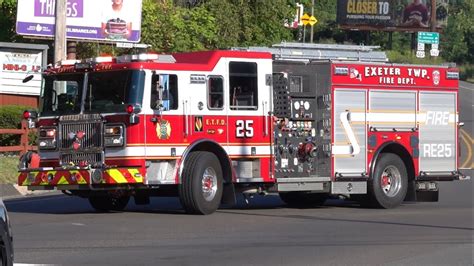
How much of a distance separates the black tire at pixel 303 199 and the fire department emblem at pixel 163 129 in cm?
435

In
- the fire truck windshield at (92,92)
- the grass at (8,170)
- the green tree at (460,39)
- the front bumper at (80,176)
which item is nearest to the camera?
the front bumper at (80,176)

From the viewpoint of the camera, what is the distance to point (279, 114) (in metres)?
19.4

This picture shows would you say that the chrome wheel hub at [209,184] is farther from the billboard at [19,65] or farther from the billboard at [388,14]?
the billboard at [388,14]

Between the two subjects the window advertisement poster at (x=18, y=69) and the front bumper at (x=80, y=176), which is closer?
the front bumper at (x=80, y=176)

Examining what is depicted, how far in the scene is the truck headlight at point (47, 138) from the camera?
1836 centimetres

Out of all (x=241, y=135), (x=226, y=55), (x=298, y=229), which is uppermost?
(x=226, y=55)

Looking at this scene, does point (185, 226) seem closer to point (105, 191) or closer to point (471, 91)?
point (105, 191)

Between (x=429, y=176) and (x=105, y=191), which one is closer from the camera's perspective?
(x=105, y=191)

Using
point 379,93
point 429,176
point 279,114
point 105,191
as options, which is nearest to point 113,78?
point 105,191

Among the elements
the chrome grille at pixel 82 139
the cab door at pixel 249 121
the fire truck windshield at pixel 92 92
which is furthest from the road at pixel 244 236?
the fire truck windshield at pixel 92 92

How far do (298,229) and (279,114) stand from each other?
135 inches

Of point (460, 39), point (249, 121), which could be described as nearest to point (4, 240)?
point (249, 121)

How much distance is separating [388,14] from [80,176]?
82.2 metres

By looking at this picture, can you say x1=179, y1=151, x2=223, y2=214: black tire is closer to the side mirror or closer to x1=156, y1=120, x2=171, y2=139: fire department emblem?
x1=156, y1=120, x2=171, y2=139: fire department emblem
